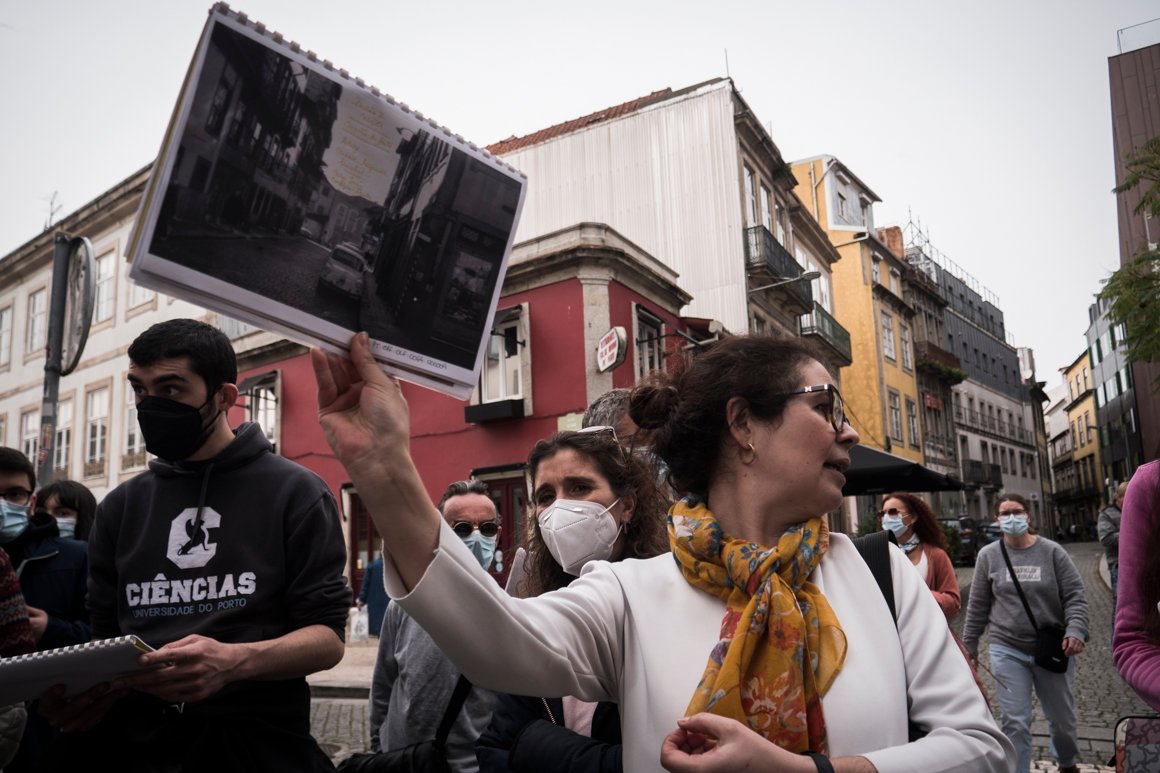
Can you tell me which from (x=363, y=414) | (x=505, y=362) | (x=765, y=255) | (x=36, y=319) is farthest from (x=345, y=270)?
(x=36, y=319)

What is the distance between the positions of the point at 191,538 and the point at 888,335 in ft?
130

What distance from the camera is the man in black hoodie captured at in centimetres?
235

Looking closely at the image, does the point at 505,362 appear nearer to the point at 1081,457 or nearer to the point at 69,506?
the point at 69,506

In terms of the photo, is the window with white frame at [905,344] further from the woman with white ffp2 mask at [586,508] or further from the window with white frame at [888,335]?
the woman with white ffp2 mask at [586,508]

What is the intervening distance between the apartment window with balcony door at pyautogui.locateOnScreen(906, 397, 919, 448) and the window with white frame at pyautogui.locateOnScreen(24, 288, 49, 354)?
34213 mm

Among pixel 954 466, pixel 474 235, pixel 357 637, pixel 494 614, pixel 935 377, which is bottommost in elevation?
pixel 357 637

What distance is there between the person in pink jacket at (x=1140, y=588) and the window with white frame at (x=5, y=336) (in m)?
33.5

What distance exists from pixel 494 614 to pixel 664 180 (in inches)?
913

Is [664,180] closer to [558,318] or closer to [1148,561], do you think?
[558,318]

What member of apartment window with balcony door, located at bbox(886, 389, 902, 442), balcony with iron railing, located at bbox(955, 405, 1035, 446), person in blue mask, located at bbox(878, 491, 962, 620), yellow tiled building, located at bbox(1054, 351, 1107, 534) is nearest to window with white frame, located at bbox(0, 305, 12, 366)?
person in blue mask, located at bbox(878, 491, 962, 620)

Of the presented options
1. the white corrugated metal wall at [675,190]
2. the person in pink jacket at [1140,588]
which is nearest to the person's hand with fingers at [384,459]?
the person in pink jacket at [1140,588]

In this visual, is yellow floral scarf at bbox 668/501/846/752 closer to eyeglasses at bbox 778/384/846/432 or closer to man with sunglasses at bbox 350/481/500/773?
eyeglasses at bbox 778/384/846/432

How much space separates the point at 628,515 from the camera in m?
3.08

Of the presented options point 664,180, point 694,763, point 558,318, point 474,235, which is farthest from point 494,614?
point 664,180
